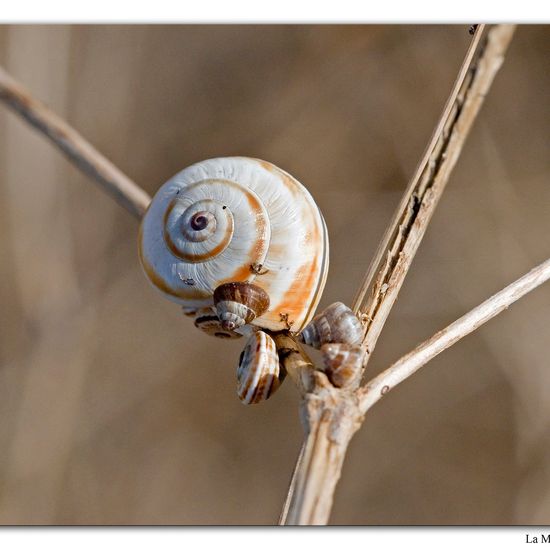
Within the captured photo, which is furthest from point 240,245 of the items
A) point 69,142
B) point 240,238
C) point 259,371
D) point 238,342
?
point 238,342

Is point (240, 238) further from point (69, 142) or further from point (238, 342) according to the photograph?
point (238, 342)

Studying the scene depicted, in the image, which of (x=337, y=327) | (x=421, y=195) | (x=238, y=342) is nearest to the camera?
(x=337, y=327)

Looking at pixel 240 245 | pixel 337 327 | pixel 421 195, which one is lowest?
pixel 337 327

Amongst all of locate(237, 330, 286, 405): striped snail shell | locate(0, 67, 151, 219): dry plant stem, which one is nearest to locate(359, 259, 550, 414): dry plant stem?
locate(237, 330, 286, 405): striped snail shell

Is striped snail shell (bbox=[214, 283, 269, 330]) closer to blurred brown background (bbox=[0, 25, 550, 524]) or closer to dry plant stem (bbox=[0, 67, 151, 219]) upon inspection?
dry plant stem (bbox=[0, 67, 151, 219])

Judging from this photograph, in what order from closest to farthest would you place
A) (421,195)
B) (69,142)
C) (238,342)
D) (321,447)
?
(321,447)
(421,195)
(69,142)
(238,342)

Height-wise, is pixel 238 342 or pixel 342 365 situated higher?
pixel 238 342

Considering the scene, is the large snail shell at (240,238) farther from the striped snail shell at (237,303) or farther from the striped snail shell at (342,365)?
the striped snail shell at (342,365)
